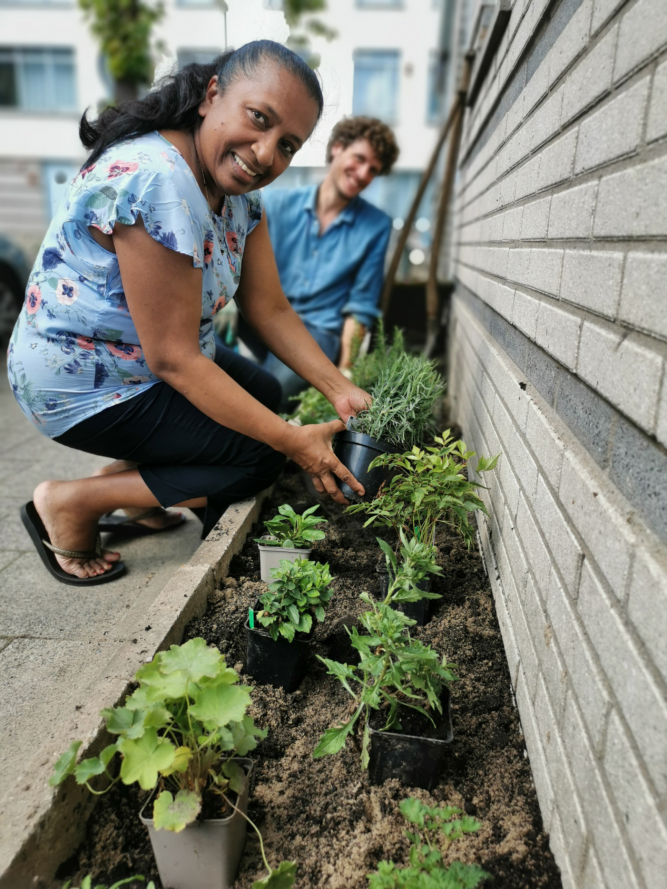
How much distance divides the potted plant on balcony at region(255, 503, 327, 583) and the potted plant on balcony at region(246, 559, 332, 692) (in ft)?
0.88

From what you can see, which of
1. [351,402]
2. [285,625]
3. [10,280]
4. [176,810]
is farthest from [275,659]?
[10,280]

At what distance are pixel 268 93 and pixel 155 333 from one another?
0.76 metres

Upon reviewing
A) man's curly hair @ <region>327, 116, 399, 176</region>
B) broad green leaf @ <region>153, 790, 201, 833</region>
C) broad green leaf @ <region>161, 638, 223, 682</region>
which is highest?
man's curly hair @ <region>327, 116, 399, 176</region>

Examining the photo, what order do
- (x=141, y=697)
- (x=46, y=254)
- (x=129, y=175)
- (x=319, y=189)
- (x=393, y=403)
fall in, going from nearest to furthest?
(x=141, y=697) < (x=129, y=175) < (x=46, y=254) < (x=393, y=403) < (x=319, y=189)

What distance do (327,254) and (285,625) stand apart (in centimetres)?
323

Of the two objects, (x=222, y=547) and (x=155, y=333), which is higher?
(x=155, y=333)

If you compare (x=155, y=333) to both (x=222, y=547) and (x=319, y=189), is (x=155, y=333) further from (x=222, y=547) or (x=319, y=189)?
(x=319, y=189)

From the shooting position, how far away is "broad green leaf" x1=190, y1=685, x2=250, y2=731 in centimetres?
114

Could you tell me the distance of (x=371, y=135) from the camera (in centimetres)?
399

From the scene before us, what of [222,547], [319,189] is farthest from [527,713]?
[319,189]

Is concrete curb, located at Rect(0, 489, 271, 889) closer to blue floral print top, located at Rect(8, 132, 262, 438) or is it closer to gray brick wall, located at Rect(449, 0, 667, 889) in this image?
blue floral print top, located at Rect(8, 132, 262, 438)

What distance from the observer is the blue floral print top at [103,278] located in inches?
71.4

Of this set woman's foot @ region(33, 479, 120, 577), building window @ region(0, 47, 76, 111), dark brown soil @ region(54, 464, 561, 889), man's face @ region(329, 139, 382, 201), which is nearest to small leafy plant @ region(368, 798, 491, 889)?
dark brown soil @ region(54, 464, 561, 889)

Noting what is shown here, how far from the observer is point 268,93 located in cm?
188
